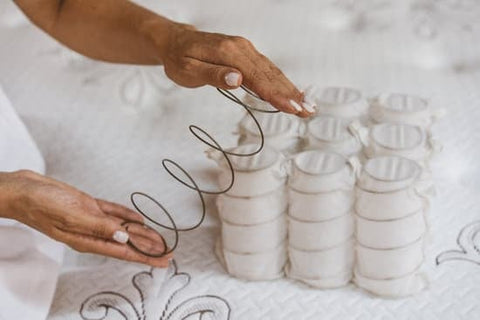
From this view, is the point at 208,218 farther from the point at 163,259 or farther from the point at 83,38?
the point at 83,38

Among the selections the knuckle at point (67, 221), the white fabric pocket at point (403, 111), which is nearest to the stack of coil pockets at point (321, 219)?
the white fabric pocket at point (403, 111)

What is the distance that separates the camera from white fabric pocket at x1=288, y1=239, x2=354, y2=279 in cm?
76

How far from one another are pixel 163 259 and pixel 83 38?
32 cm

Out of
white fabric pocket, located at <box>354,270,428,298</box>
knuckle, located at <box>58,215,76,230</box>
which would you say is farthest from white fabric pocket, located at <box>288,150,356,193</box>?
knuckle, located at <box>58,215,76,230</box>

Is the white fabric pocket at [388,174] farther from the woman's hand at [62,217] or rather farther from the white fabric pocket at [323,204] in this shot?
the woman's hand at [62,217]

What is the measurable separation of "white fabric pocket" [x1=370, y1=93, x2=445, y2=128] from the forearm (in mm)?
252

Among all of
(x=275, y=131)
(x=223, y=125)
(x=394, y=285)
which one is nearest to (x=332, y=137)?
(x=275, y=131)

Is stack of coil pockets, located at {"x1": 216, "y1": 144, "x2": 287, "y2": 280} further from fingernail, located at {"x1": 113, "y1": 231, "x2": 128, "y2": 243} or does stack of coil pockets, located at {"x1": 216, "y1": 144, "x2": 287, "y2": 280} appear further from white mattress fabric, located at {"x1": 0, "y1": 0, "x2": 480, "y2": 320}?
fingernail, located at {"x1": 113, "y1": 231, "x2": 128, "y2": 243}

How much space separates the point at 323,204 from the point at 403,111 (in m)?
0.17

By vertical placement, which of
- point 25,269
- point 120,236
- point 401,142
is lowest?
point 25,269

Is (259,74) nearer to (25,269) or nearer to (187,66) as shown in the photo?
(187,66)

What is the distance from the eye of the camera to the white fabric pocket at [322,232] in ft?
2.46

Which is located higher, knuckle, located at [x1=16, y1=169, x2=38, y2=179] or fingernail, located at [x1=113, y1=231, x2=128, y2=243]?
knuckle, located at [x1=16, y1=169, x2=38, y2=179]

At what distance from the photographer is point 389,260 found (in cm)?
75
